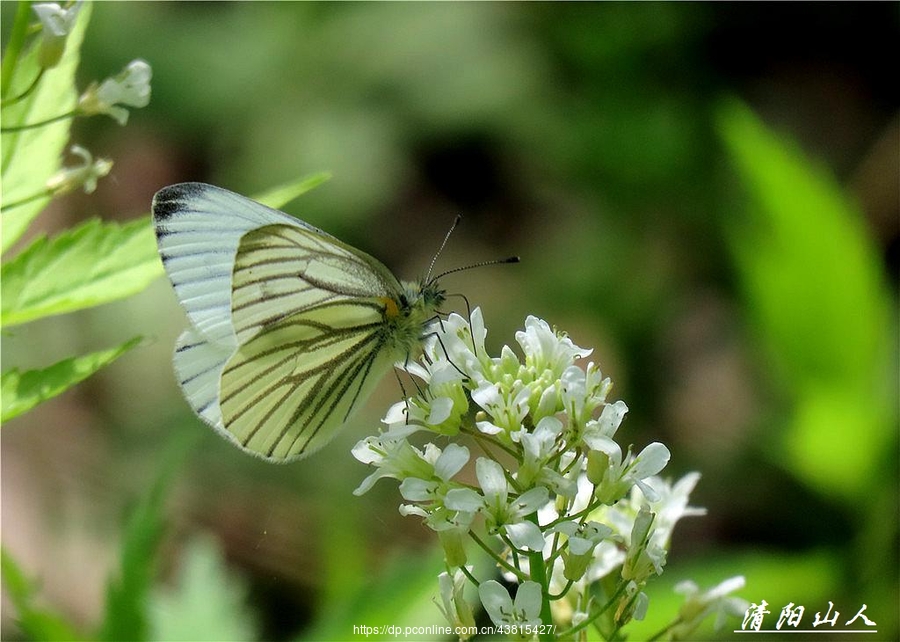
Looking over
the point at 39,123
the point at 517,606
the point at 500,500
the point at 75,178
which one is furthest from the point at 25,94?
the point at 517,606

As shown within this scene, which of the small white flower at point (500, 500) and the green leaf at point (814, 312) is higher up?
the small white flower at point (500, 500)

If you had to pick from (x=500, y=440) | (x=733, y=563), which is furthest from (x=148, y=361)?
(x=500, y=440)

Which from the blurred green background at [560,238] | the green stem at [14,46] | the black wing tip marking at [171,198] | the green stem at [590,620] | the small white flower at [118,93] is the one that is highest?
the green stem at [14,46]

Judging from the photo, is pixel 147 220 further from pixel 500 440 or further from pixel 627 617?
pixel 627 617

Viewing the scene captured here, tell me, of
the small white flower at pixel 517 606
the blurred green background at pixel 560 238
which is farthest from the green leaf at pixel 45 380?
the blurred green background at pixel 560 238

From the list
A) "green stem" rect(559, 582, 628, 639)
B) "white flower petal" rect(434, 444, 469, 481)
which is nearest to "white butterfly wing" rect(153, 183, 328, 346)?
"white flower petal" rect(434, 444, 469, 481)

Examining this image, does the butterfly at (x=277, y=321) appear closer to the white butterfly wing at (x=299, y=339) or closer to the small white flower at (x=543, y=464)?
the white butterfly wing at (x=299, y=339)
